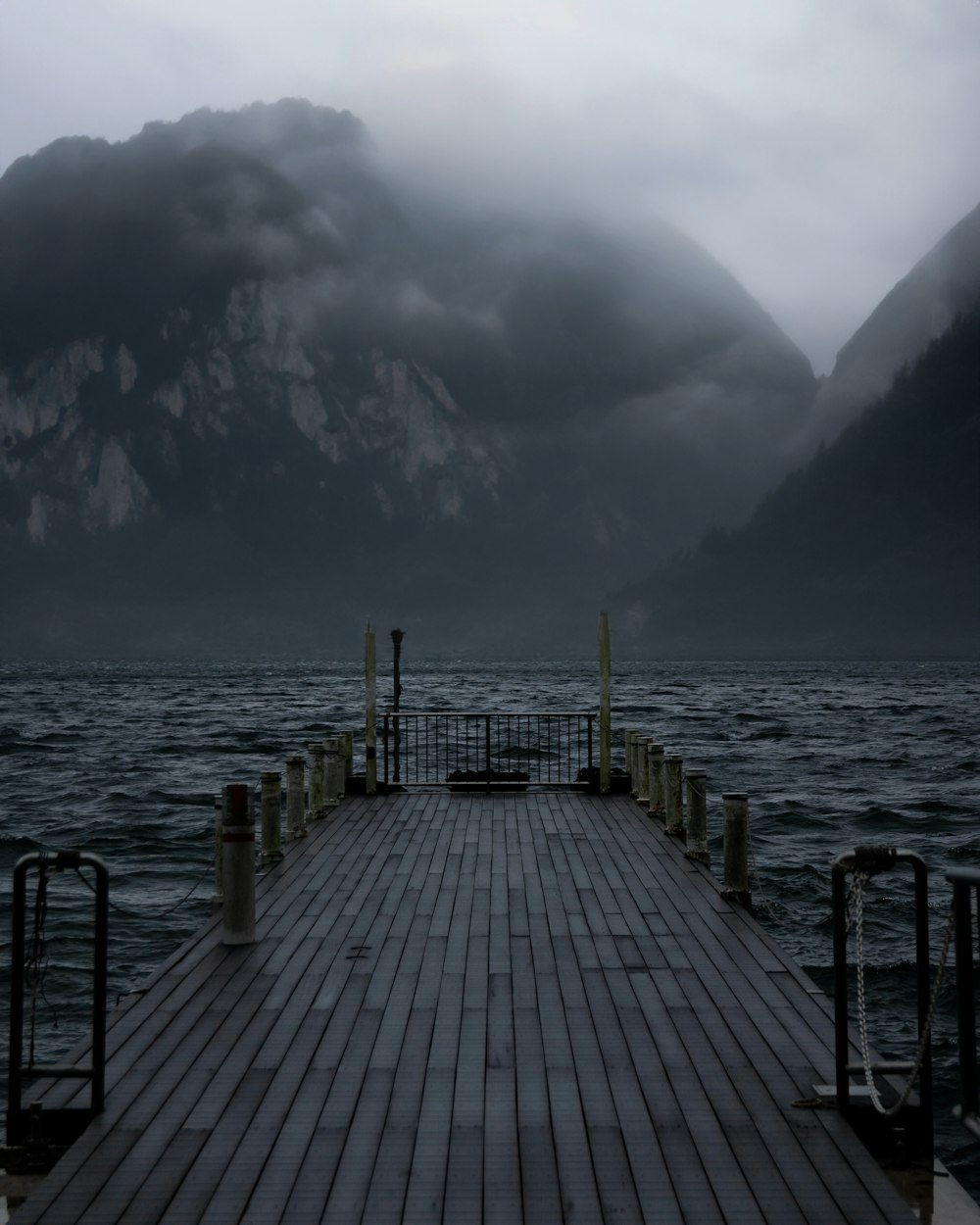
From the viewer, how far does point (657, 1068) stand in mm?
6180

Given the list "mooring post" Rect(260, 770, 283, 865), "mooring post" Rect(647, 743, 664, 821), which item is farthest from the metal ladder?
"mooring post" Rect(647, 743, 664, 821)

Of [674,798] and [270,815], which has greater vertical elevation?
[270,815]

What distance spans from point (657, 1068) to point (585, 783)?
12359 mm

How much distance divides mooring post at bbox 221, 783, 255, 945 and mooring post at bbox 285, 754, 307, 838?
14.7 ft

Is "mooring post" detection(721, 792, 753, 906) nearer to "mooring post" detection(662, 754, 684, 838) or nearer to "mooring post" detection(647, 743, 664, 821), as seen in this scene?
"mooring post" detection(662, 754, 684, 838)

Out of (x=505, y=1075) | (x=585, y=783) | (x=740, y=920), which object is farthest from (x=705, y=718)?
(x=505, y=1075)

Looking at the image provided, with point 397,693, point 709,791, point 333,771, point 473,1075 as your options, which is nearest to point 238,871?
point 473,1075

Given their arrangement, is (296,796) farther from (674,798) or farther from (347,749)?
(674,798)

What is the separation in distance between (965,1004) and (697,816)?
7.55m

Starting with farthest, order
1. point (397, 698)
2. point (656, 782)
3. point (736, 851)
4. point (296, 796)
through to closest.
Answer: point (397, 698)
point (656, 782)
point (296, 796)
point (736, 851)

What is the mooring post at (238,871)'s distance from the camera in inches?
348

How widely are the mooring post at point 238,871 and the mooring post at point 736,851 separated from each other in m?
4.54

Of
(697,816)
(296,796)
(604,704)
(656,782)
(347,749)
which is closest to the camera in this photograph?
(697,816)

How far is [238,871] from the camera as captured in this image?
29.1 feet
